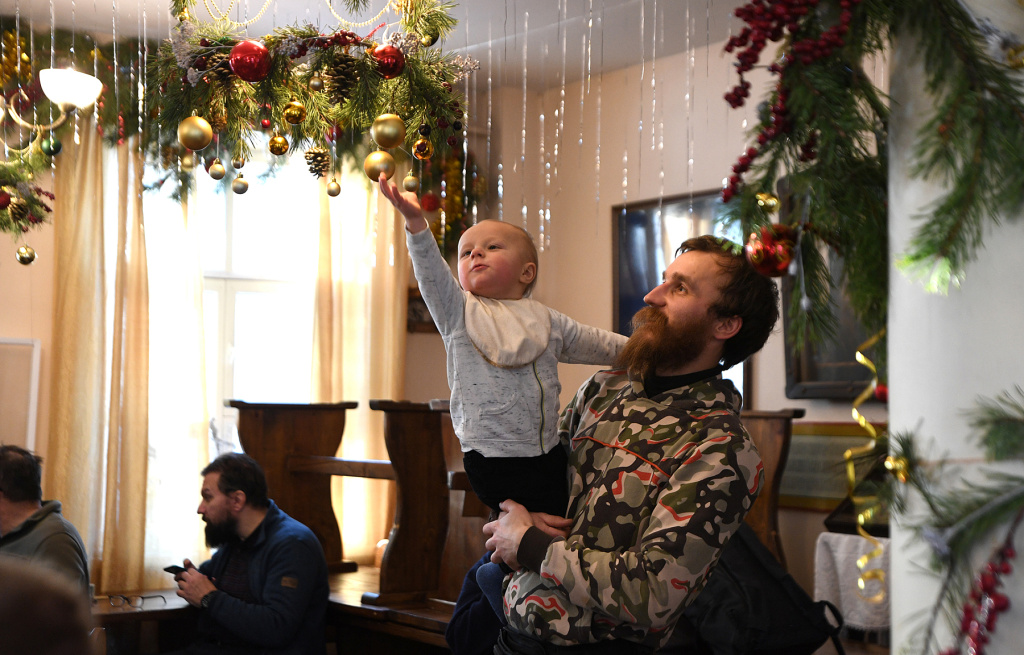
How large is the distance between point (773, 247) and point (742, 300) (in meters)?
0.62

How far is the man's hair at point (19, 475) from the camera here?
11.2ft

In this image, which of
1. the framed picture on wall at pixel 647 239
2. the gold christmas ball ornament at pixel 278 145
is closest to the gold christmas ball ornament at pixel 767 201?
the gold christmas ball ornament at pixel 278 145

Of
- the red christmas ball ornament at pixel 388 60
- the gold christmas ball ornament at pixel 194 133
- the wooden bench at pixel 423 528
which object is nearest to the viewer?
the gold christmas ball ornament at pixel 194 133

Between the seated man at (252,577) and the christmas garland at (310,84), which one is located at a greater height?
the christmas garland at (310,84)

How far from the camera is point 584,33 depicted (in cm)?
549

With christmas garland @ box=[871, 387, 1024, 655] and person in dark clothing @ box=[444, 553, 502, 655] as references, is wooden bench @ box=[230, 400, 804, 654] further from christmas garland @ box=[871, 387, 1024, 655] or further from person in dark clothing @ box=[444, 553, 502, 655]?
christmas garland @ box=[871, 387, 1024, 655]

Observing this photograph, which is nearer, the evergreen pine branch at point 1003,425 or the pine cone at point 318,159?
the evergreen pine branch at point 1003,425

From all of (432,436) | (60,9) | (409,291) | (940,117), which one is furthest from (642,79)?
(940,117)

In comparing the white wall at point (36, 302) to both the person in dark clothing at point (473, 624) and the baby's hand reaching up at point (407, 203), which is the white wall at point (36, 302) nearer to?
the person in dark clothing at point (473, 624)

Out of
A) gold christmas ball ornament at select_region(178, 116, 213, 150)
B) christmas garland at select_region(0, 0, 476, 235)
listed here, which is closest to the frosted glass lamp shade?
christmas garland at select_region(0, 0, 476, 235)

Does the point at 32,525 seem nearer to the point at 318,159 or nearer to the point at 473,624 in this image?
the point at 318,159

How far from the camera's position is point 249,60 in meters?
2.15

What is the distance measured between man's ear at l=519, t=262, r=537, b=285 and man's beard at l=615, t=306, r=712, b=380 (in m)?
0.34

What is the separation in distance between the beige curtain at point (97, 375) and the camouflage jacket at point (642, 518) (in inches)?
167
